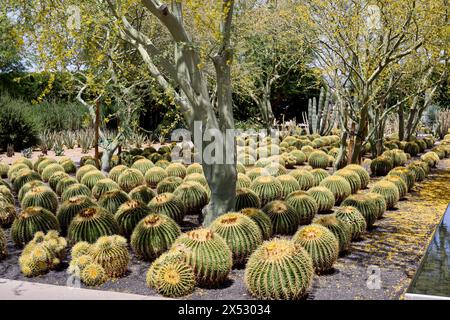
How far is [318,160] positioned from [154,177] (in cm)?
576

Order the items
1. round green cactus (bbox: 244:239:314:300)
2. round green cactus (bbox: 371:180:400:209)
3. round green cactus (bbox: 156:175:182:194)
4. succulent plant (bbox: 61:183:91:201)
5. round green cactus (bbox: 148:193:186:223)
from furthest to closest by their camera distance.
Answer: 1. round green cactus (bbox: 156:175:182:194)
2. round green cactus (bbox: 371:180:400:209)
3. succulent plant (bbox: 61:183:91:201)
4. round green cactus (bbox: 148:193:186:223)
5. round green cactus (bbox: 244:239:314:300)

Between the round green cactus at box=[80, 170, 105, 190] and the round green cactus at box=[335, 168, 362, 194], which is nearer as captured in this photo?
the round green cactus at box=[80, 170, 105, 190]

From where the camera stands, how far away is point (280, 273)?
5.63 metres

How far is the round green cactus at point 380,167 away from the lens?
48.6 feet

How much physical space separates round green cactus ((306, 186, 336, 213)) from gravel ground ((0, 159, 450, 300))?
947mm

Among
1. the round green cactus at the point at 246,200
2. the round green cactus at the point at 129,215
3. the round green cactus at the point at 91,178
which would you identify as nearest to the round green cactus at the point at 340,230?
the round green cactus at the point at 246,200

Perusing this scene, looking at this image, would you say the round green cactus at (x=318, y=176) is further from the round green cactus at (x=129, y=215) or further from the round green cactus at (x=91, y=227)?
the round green cactus at (x=91, y=227)

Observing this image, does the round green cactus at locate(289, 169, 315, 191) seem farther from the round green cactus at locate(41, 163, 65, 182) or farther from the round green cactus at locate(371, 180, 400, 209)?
the round green cactus at locate(41, 163, 65, 182)

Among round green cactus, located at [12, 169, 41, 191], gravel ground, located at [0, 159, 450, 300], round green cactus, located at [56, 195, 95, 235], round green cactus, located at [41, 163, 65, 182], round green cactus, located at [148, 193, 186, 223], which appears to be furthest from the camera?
round green cactus, located at [41, 163, 65, 182]

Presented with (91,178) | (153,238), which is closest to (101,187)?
(91,178)

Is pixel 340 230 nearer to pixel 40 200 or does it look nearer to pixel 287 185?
pixel 287 185

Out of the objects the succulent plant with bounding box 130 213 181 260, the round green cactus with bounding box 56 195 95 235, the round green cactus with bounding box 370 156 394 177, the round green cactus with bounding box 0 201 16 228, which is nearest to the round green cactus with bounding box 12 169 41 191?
the round green cactus with bounding box 0 201 16 228

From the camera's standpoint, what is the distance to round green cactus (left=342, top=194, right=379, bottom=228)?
29.0 feet
